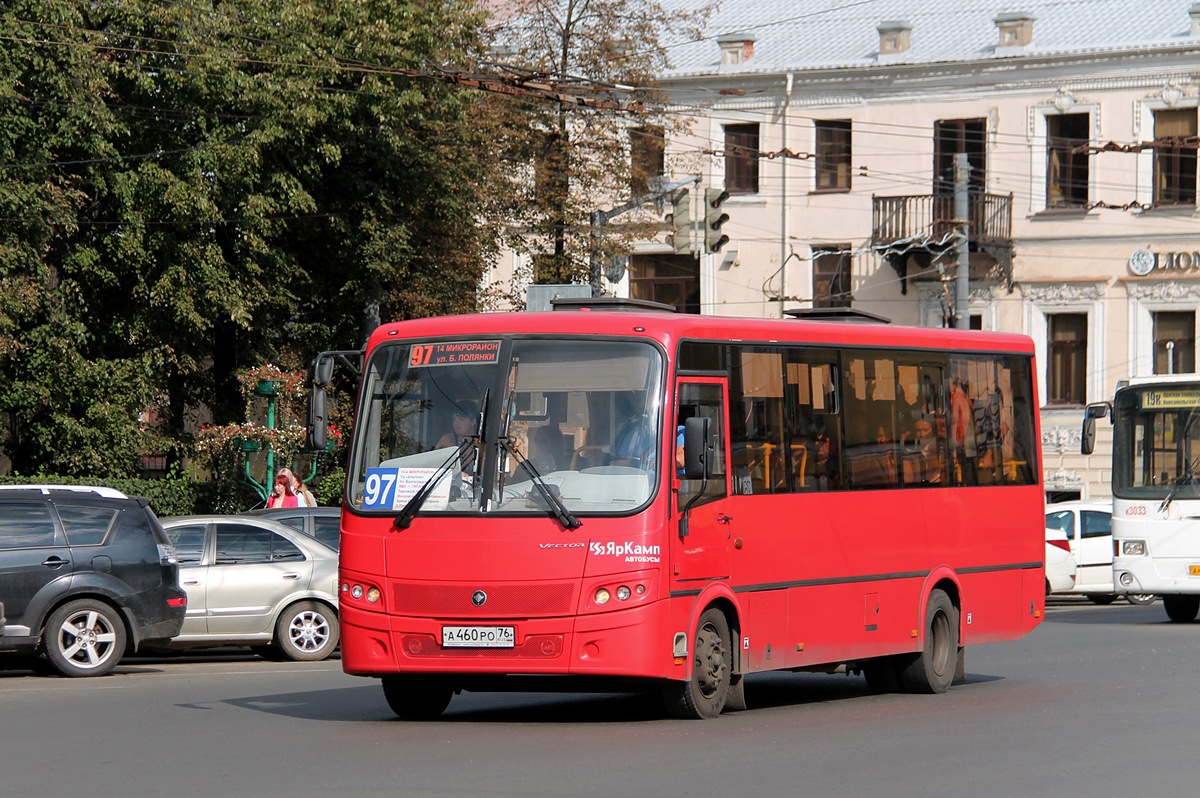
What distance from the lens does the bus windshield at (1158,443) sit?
25906 mm

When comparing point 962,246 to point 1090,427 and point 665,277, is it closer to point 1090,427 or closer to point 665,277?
point 1090,427

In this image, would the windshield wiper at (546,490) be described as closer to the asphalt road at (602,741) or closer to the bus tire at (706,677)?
the bus tire at (706,677)

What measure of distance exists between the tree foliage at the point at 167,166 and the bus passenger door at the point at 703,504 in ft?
69.7

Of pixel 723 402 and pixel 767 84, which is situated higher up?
pixel 767 84

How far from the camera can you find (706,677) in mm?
13297

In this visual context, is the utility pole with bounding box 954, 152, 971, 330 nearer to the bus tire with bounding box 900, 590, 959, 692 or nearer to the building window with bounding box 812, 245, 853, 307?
the building window with bounding box 812, 245, 853, 307

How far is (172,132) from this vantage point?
3647cm

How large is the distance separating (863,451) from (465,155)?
79.7 ft

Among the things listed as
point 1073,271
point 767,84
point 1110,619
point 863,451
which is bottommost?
point 1110,619

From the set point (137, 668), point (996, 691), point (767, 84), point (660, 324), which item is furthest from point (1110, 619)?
point (767, 84)

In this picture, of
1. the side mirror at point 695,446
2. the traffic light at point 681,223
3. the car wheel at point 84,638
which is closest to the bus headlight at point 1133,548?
the traffic light at point 681,223

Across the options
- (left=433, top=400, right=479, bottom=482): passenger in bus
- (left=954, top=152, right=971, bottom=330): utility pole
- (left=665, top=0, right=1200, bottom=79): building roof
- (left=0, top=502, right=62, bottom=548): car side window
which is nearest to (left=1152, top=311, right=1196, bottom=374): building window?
(left=665, top=0, right=1200, bottom=79): building roof

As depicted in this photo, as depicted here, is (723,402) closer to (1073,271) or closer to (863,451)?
(863,451)

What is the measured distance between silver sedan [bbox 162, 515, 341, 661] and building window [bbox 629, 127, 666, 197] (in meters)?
16.5
